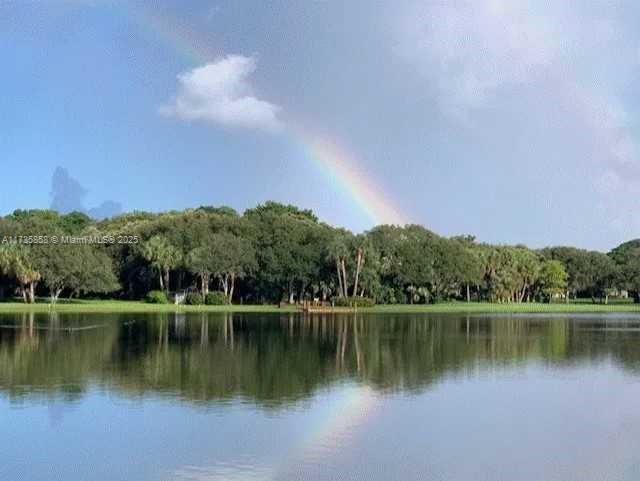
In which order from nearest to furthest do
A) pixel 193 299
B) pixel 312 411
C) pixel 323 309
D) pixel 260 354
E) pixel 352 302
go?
pixel 312 411 → pixel 260 354 → pixel 323 309 → pixel 352 302 → pixel 193 299

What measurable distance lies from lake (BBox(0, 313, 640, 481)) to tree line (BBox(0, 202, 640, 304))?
45605 millimetres

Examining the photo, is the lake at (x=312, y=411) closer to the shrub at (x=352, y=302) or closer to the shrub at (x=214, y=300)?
the shrub at (x=352, y=302)

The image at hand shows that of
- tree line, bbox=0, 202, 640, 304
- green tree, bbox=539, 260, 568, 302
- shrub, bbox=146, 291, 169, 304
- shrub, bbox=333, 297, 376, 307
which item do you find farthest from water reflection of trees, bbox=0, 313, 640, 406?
green tree, bbox=539, 260, 568, 302

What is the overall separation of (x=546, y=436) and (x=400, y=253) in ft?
267

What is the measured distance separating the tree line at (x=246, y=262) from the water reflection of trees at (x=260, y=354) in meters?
26.8

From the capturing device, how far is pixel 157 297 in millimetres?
93188

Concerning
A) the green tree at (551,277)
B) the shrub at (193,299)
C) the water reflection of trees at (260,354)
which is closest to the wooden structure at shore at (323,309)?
the shrub at (193,299)

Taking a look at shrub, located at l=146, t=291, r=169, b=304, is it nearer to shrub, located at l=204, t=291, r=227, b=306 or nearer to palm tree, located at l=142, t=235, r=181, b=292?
palm tree, located at l=142, t=235, r=181, b=292

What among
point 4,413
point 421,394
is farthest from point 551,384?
point 4,413

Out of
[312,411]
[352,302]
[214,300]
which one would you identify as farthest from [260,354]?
[214,300]

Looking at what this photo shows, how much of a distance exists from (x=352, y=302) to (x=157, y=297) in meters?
20.6

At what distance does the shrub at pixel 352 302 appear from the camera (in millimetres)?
91000

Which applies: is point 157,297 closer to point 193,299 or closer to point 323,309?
point 193,299

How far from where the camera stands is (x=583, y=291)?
5910 inches
